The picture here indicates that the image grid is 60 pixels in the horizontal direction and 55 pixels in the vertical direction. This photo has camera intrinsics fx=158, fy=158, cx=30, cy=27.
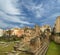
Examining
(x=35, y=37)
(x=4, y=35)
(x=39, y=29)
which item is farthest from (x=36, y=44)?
(x=4, y=35)

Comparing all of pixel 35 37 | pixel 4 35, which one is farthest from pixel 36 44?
pixel 4 35

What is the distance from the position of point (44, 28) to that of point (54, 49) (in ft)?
3.58

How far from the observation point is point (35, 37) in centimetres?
694

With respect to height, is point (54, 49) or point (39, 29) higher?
point (39, 29)

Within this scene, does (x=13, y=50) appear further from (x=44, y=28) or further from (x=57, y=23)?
(x=57, y=23)

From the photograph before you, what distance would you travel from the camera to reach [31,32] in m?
7.01

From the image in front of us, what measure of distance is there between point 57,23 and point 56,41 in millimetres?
847

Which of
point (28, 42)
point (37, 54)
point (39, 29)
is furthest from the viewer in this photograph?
point (39, 29)

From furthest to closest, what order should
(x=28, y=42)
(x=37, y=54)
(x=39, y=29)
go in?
(x=39, y=29)
(x=28, y=42)
(x=37, y=54)

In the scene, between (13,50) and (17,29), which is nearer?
(13,50)

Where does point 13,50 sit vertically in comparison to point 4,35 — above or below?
below

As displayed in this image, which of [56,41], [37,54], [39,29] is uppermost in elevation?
[39,29]

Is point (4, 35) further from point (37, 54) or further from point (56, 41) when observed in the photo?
point (56, 41)

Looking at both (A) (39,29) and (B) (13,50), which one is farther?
(A) (39,29)
